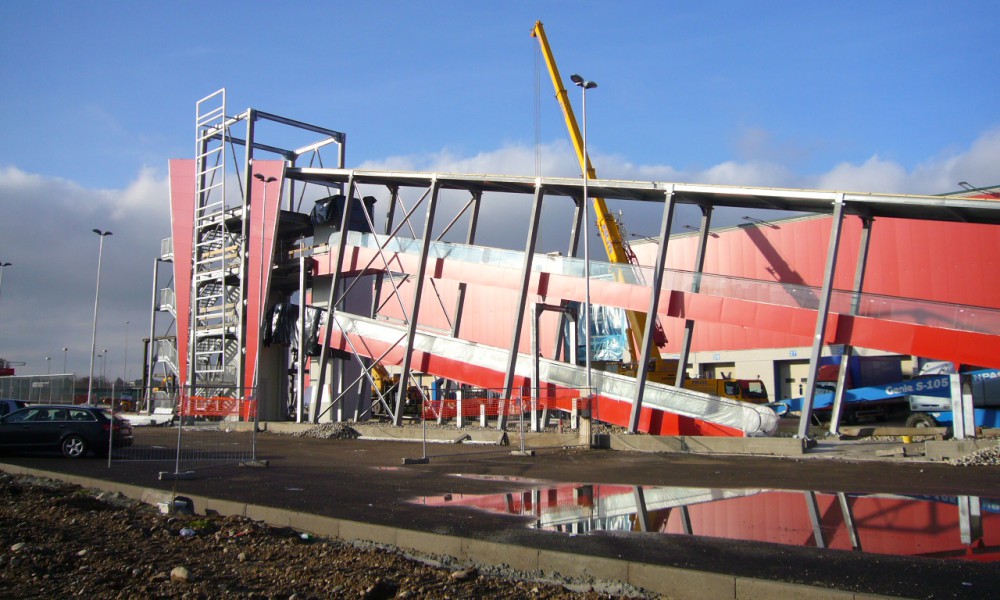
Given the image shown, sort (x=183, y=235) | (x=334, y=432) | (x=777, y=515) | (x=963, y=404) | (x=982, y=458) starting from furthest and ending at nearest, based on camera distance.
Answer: (x=183, y=235) < (x=334, y=432) < (x=963, y=404) < (x=982, y=458) < (x=777, y=515)

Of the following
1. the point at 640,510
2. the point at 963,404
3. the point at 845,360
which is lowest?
the point at 640,510

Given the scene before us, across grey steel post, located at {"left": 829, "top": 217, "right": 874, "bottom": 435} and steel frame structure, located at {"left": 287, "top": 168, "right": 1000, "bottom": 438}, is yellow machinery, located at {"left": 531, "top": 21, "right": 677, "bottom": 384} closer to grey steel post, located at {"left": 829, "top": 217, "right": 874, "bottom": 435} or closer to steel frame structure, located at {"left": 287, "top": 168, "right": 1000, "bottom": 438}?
steel frame structure, located at {"left": 287, "top": 168, "right": 1000, "bottom": 438}

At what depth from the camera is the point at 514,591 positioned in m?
6.40

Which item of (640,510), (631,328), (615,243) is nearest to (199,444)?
(640,510)

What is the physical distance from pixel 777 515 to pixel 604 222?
3203 centimetres

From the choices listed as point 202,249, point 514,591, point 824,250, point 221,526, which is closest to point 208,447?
point 221,526

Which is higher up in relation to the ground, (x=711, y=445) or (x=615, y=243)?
(x=615, y=243)

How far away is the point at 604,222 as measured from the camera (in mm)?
41438

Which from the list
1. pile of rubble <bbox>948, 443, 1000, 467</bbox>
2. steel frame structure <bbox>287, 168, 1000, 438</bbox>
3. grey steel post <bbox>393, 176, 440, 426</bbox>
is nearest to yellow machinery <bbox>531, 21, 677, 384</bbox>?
steel frame structure <bbox>287, 168, 1000, 438</bbox>

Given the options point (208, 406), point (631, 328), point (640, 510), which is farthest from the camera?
point (631, 328)

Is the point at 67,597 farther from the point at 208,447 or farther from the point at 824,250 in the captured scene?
the point at 824,250

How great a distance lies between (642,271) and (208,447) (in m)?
15.5

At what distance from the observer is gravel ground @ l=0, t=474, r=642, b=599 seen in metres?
6.37

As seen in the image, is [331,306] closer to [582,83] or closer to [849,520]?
[582,83]
